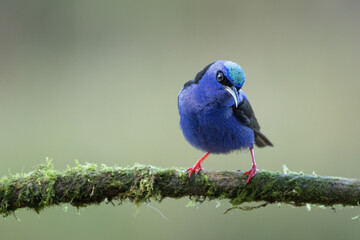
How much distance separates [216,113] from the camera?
4.27 metres

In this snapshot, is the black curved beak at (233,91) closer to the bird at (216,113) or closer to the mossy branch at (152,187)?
the bird at (216,113)

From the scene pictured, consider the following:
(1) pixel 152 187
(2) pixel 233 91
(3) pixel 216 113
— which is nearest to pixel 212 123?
(3) pixel 216 113

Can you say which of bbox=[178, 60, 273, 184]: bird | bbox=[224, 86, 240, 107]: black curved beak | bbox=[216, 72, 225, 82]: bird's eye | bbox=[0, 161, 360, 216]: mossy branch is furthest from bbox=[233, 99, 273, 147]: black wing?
bbox=[0, 161, 360, 216]: mossy branch

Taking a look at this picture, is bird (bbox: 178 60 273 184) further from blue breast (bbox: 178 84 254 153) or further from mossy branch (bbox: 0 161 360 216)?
mossy branch (bbox: 0 161 360 216)

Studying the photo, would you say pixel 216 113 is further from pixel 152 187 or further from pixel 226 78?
pixel 152 187

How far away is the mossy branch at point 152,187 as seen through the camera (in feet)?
10.4

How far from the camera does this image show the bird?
4164 mm

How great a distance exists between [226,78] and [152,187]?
51.4 inches

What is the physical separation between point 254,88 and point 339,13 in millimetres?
2415

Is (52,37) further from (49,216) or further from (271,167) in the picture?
(271,167)

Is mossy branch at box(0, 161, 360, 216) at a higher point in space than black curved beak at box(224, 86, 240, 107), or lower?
lower

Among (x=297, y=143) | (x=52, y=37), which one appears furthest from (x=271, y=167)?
(x=52, y=37)

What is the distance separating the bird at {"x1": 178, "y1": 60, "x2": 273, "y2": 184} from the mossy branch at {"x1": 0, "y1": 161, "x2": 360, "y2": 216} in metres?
0.64

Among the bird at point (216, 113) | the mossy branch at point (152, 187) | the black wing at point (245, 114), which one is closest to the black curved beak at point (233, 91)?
the bird at point (216, 113)
